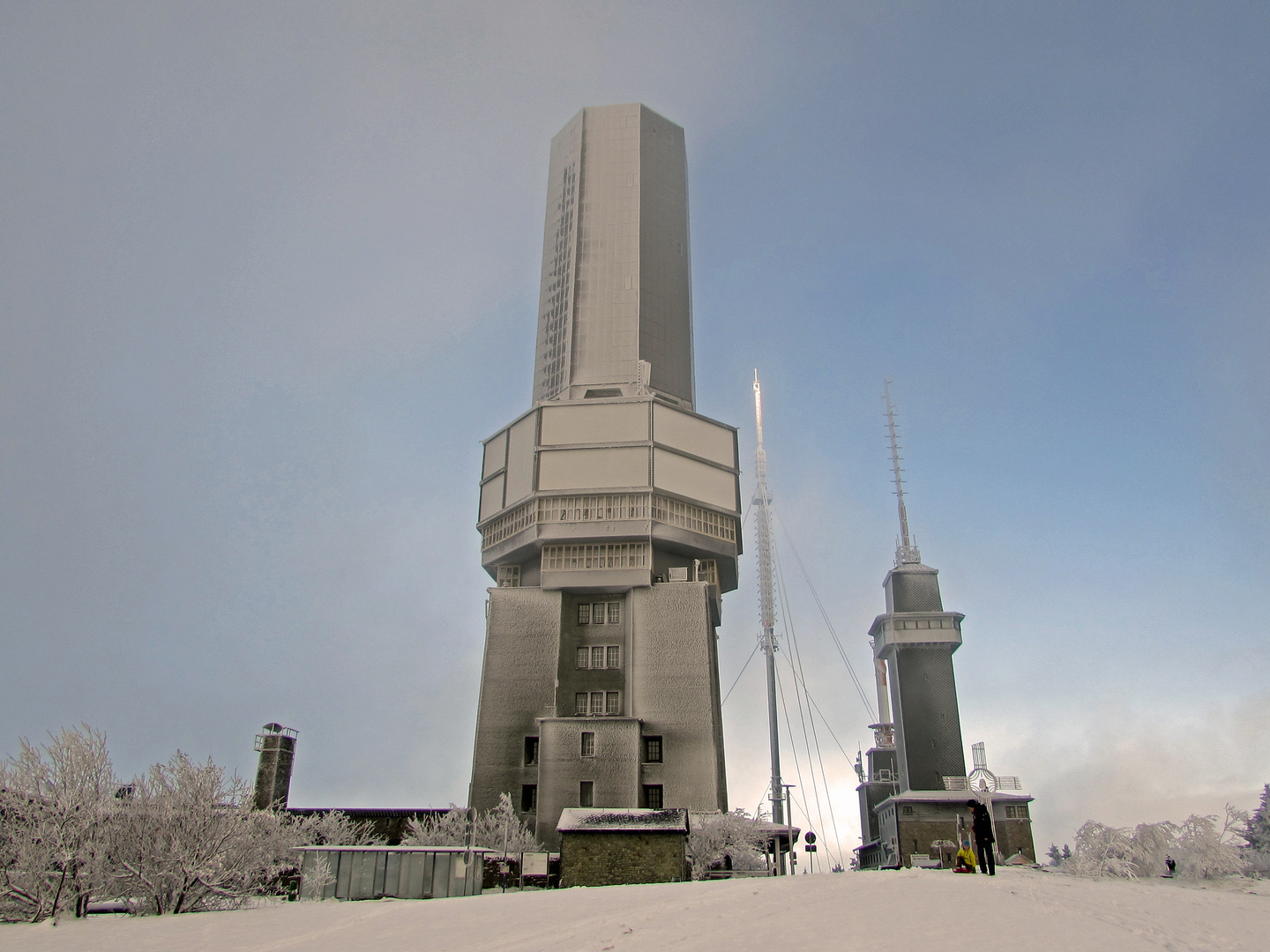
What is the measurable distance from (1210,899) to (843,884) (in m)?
9.87

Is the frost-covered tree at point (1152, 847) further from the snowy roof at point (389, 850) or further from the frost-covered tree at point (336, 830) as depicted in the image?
the frost-covered tree at point (336, 830)

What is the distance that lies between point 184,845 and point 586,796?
132 feet

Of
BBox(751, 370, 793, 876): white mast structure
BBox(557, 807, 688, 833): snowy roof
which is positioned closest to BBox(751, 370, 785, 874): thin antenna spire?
BBox(751, 370, 793, 876): white mast structure

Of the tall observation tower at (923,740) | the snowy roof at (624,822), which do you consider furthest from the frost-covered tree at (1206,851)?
the tall observation tower at (923,740)

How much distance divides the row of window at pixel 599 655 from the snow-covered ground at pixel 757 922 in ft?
155

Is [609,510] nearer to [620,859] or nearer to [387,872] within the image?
[620,859]

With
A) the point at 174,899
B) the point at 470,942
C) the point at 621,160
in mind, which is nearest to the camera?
the point at 470,942

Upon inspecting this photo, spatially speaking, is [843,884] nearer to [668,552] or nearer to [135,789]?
[135,789]

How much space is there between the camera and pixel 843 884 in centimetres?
2634

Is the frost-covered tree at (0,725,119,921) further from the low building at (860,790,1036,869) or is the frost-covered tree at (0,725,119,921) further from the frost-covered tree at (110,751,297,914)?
the low building at (860,790,1036,869)

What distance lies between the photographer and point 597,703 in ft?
Answer: 246

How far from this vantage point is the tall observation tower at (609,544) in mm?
69750

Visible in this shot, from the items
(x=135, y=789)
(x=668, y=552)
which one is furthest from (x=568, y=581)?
(x=135, y=789)

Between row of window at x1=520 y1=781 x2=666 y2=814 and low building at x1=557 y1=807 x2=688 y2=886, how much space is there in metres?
26.3
